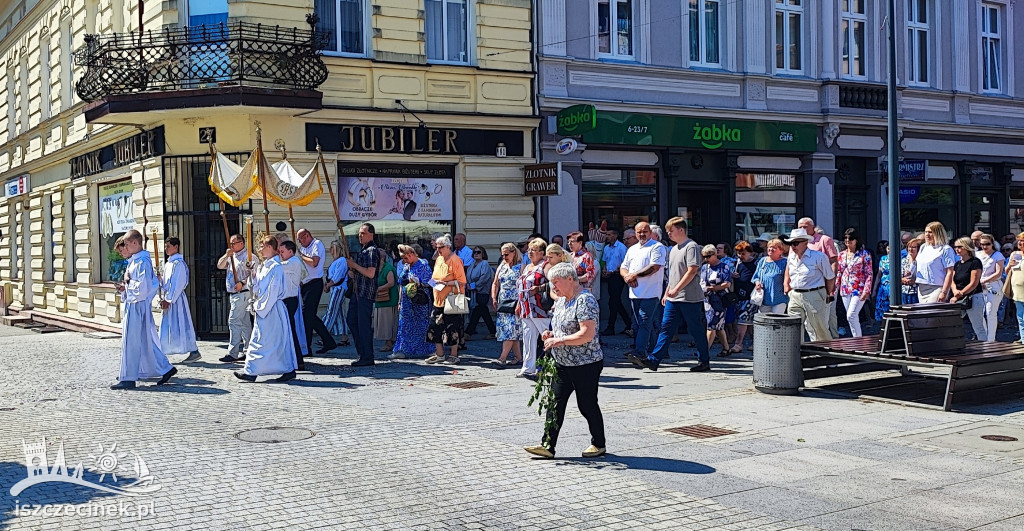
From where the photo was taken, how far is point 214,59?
51.8ft

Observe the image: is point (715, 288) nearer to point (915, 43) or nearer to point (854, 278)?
point (854, 278)

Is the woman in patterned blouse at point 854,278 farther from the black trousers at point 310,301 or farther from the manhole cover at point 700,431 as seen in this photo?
the black trousers at point 310,301

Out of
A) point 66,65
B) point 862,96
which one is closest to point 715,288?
point 862,96

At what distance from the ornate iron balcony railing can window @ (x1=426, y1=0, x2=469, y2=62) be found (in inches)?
95.8

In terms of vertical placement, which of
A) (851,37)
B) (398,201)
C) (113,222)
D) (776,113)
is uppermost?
(851,37)

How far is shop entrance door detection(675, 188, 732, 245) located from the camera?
20.9 metres

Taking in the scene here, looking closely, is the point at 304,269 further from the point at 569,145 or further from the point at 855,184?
the point at 855,184

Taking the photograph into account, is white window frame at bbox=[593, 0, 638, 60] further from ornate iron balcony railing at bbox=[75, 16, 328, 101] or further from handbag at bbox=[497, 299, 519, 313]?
handbag at bbox=[497, 299, 519, 313]

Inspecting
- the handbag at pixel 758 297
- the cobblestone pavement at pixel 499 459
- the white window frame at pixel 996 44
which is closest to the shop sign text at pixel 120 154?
the cobblestone pavement at pixel 499 459

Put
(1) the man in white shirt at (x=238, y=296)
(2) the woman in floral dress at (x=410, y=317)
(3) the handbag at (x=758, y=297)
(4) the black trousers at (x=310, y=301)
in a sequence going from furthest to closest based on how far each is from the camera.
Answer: (4) the black trousers at (x=310, y=301) < (1) the man in white shirt at (x=238, y=296) < (2) the woman in floral dress at (x=410, y=317) < (3) the handbag at (x=758, y=297)

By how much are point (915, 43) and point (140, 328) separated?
19.3 meters

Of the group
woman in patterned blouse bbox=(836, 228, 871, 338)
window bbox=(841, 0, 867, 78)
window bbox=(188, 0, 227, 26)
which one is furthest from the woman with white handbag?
window bbox=(841, 0, 867, 78)

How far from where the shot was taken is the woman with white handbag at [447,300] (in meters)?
13.1

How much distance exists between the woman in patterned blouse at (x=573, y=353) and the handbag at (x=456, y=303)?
5635 mm
